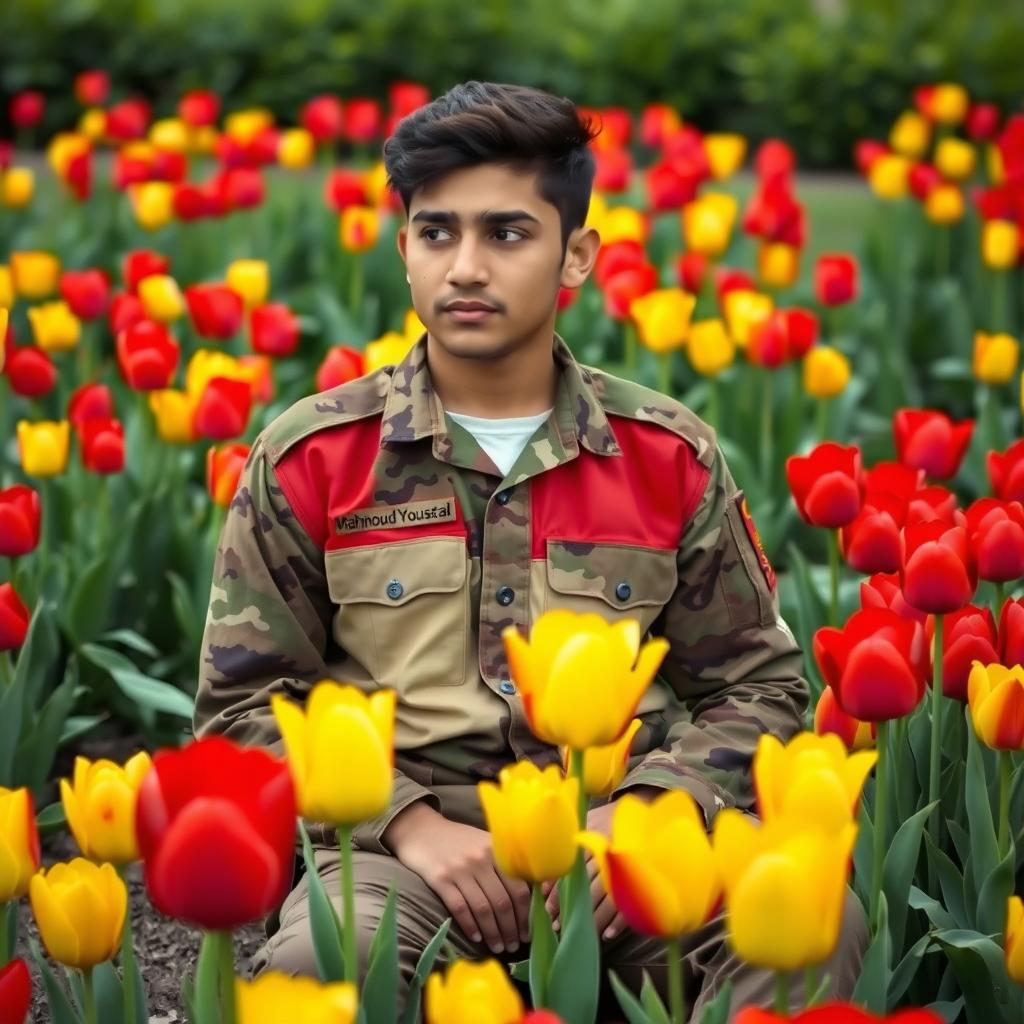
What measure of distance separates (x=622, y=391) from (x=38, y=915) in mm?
1259

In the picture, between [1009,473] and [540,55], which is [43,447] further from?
[540,55]

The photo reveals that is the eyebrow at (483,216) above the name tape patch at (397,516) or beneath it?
above

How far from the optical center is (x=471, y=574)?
261 cm

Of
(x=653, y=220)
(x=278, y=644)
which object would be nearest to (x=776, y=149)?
(x=653, y=220)

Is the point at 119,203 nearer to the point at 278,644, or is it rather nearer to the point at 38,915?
the point at 278,644

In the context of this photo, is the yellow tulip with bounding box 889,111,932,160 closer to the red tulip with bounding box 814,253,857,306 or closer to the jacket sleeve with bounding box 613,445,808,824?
the red tulip with bounding box 814,253,857,306

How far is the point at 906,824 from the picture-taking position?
2293 millimetres

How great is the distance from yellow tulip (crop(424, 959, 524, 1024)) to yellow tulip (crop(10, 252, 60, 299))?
12.6 feet

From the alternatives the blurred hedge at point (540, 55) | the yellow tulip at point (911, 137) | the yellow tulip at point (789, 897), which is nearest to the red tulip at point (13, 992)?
the yellow tulip at point (789, 897)

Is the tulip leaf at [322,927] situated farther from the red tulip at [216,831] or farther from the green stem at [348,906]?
the red tulip at [216,831]

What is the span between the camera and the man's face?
2.56 metres

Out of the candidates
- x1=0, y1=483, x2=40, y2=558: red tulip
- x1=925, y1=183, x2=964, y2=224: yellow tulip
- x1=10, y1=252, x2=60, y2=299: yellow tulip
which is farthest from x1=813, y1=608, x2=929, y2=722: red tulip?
x1=925, y1=183, x2=964, y2=224: yellow tulip

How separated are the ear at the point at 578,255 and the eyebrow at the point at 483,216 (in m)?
0.16

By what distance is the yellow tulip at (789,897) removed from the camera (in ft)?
4.97
